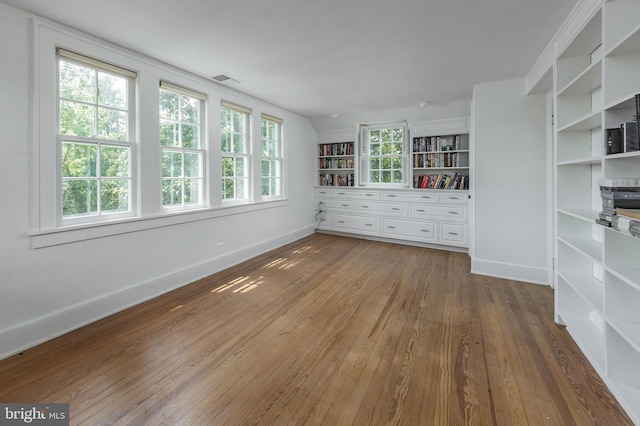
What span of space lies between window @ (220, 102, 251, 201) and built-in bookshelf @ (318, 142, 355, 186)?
2.09 m

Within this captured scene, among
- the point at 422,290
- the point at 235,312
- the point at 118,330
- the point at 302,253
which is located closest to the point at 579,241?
the point at 422,290

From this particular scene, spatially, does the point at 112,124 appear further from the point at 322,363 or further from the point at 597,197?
the point at 597,197

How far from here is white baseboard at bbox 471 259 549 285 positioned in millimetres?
3205

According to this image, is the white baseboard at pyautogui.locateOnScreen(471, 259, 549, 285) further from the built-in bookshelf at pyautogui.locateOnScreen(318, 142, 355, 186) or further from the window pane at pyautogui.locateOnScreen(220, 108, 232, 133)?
the window pane at pyautogui.locateOnScreen(220, 108, 232, 133)

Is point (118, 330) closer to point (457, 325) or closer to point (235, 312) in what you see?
point (235, 312)

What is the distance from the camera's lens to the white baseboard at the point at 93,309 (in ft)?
6.47

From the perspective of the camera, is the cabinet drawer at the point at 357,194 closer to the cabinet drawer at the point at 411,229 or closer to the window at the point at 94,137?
the cabinet drawer at the point at 411,229

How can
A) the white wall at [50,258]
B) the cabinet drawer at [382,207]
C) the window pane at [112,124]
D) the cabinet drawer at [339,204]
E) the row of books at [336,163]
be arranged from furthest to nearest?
the row of books at [336,163]
the cabinet drawer at [339,204]
the cabinet drawer at [382,207]
the window pane at [112,124]
the white wall at [50,258]

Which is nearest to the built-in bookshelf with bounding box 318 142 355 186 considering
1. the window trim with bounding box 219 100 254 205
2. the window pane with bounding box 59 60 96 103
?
the window trim with bounding box 219 100 254 205

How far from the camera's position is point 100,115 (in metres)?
2.47

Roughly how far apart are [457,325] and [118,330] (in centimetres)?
276

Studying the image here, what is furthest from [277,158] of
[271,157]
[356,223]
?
[356,223]

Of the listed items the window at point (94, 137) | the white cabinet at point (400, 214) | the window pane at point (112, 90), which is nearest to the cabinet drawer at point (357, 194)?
the white cabinet at point (400, 214)

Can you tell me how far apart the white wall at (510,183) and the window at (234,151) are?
10.3 feet
